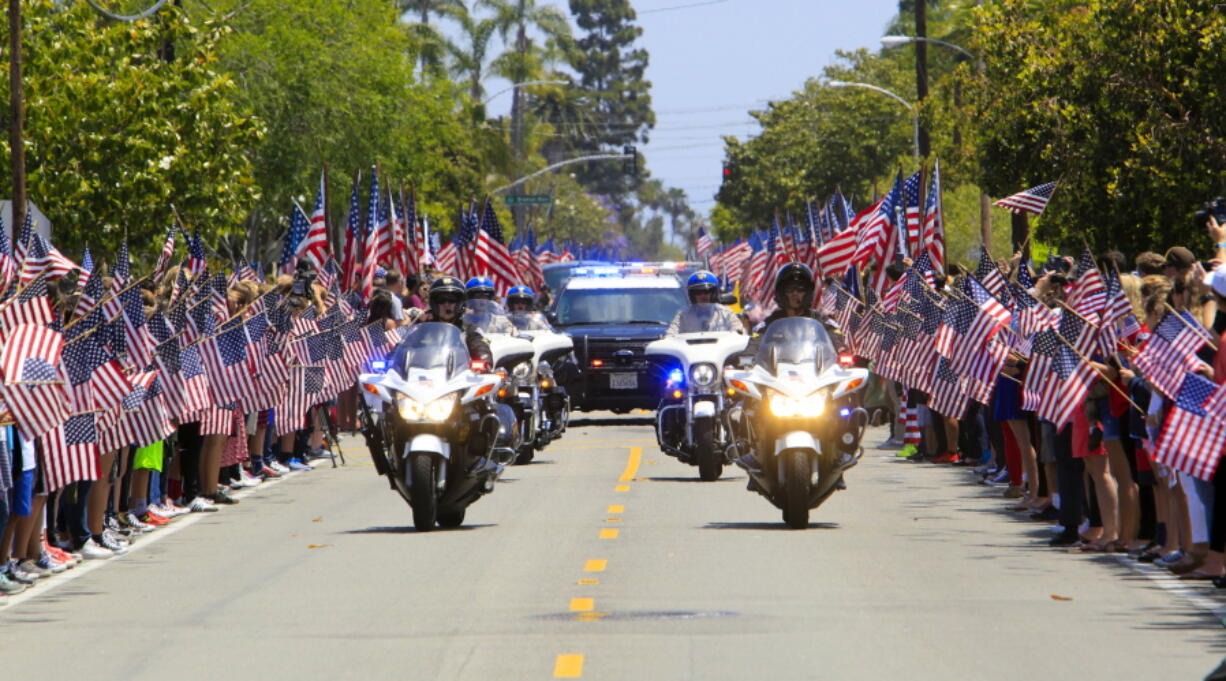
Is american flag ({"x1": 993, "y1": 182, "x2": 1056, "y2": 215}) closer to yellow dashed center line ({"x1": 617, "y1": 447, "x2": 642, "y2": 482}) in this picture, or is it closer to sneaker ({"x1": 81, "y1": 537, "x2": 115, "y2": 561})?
yellow dashed center line ({"x1": 617, "y1": 447, "x2": 642, "y2": 482})

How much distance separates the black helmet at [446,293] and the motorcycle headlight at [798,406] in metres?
2.58

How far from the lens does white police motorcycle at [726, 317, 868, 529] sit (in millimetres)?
15891

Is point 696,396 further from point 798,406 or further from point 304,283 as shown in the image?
point 304,283

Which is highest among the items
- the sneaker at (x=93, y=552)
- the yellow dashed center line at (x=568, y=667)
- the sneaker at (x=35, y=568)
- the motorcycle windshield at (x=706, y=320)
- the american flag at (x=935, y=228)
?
the american flag at (x=935, y=228)

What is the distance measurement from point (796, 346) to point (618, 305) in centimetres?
1568

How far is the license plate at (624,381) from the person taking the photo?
98.6 ft

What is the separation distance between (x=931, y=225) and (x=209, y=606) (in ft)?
63.4

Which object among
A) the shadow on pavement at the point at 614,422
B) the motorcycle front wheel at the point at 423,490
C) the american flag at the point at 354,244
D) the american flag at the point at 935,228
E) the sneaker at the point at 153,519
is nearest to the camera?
the motorcycle front wheel at the point at 423,490

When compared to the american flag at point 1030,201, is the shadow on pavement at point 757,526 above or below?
below

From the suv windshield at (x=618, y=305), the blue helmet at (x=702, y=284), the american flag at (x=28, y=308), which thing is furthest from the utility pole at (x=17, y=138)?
the american flag at (x=28, y=308)

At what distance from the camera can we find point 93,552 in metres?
15.4

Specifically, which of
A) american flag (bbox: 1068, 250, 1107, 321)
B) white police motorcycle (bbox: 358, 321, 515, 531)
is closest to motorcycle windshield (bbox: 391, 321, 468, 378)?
white police motorcycle (bbox: 358, 321, 515, 531)

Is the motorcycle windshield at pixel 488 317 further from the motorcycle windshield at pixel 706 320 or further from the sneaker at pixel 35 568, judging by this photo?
the sneaker at pixel 35 568

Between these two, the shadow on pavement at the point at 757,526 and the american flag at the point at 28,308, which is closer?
the american flag at the point at 28,308
